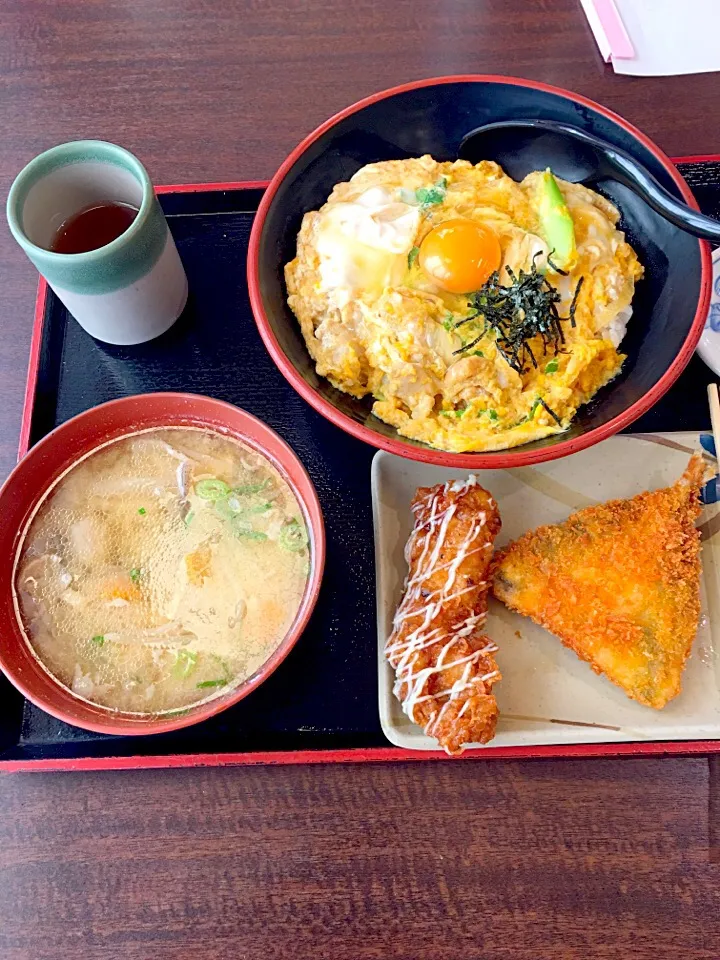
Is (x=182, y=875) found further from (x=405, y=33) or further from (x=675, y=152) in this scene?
(x=405, y=33)

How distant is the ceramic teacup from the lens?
1.67 m

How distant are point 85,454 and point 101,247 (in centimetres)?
51

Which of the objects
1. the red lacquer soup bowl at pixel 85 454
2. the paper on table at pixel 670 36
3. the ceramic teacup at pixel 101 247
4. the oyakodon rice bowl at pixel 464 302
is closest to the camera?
the red lacquer soup bowl at pixel 85 454

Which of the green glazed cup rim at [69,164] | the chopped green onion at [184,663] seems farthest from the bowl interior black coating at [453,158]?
the chopped green onion at [184,663]

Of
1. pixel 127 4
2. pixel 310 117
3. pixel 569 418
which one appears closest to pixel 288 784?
pixel 569 418

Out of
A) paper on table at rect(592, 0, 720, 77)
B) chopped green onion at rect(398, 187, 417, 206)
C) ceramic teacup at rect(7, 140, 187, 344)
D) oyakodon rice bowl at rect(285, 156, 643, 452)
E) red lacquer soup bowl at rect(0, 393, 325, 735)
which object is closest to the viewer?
red lacquer soup bowl at rect(0, 393, 325, 735)

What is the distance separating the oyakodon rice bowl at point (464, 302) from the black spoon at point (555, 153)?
0.10m

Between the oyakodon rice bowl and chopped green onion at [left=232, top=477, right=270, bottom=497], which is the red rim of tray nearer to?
chopped green onion at [left=232, top=477, right=270, bottom=497]

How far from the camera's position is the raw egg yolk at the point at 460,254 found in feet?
5.91

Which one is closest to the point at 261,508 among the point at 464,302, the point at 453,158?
the point at 464,302

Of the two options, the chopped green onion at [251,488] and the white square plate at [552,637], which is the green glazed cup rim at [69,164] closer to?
the chopped green onion at [251,488]

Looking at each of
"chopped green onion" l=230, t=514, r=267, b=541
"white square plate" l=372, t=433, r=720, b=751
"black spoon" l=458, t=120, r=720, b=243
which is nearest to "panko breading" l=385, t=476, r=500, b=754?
"white square plate" l=372, t=433, r=720, b=751

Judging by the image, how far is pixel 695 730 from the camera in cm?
168

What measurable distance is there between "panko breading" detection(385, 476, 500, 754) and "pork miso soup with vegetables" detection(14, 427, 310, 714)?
0.29 meters
